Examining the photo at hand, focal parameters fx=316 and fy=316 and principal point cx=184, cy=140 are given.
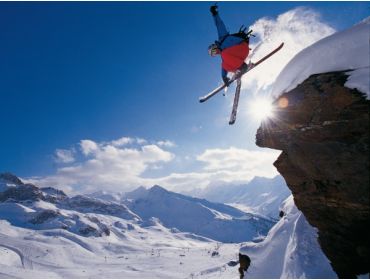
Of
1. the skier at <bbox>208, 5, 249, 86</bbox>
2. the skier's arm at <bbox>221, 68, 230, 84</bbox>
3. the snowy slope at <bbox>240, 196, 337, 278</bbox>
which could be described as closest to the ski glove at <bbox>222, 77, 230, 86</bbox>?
the skier's arm at <bbox>221, 68, 230, 84</bbox>

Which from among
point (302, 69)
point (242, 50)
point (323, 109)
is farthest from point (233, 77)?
point (323, 109)

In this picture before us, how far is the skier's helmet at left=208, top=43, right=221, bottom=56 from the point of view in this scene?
1030 centimetres

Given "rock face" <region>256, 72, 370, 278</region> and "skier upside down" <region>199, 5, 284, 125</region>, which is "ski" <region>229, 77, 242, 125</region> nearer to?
"skier upside down" <region>199, 5, 284, 125</region>

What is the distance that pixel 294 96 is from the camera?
780 cm

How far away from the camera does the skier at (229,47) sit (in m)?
9.90

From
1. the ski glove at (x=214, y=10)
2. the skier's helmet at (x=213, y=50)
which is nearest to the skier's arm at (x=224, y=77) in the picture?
the skier's helmet at (x=213, y=50)

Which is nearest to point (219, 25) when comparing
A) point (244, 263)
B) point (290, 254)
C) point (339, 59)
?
point (339, 59)

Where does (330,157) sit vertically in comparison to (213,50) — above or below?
below

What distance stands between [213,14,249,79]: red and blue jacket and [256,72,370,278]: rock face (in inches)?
96.1

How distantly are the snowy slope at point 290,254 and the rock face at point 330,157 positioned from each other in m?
1.02

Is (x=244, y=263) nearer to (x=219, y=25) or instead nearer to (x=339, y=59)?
(x=219, y=25)

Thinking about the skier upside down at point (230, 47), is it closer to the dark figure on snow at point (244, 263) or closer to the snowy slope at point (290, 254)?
the snowy slope at point (290, 254)

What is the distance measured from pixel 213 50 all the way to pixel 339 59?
4466mm

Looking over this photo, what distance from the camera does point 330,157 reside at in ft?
24.8
